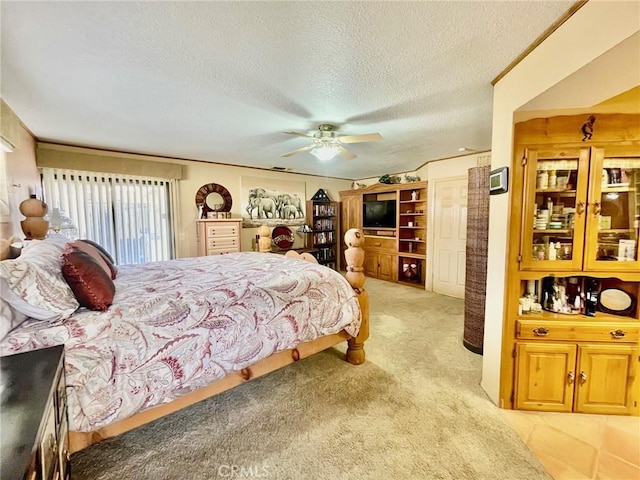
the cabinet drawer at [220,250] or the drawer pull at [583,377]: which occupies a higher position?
the cabinet drawer at [220,250]

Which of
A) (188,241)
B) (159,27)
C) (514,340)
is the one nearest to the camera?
(159,27)

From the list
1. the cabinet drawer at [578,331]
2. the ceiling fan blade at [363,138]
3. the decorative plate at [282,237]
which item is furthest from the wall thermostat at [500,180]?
the decorative plate at [282,237]

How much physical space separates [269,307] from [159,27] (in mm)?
1745

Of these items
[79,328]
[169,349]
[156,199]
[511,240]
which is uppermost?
[156,199]

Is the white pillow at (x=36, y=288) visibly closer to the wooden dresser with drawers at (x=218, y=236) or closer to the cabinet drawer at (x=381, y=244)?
the wooden dresser with drawers at (x=218, y=236)

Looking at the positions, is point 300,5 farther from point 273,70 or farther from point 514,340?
point 514,340

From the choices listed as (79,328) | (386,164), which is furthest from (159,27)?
(386,164)

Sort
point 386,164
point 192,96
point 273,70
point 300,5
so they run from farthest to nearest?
point 386,164 → point 192,96 → point 273,70 → point 300,5

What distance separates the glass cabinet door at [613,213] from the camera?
1.83 meters

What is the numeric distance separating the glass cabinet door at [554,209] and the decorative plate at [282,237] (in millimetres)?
4354

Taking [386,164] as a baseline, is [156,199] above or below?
below

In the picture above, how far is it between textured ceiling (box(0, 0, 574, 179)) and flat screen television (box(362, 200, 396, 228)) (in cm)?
258

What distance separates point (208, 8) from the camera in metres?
1.27

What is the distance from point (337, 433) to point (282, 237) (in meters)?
4.23
